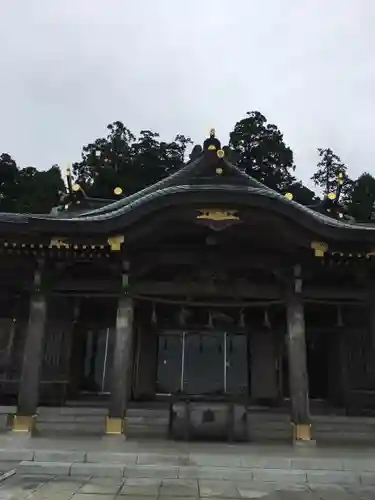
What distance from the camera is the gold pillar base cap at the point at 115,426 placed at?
366 inches

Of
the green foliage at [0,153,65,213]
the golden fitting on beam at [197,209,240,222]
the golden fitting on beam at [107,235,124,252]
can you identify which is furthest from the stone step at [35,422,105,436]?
the green foliage at [0,153,65,213]

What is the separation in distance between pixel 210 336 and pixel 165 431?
3316 millimetres

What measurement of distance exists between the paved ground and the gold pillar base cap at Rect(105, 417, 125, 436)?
8.30 feet

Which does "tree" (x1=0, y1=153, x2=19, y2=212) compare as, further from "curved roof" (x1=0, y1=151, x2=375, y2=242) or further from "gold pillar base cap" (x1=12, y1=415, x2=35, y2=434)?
"gold pillar base cap" (x1=12, y1=415, x2=35, y2=434)

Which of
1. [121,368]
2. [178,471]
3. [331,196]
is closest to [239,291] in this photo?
[121,368]

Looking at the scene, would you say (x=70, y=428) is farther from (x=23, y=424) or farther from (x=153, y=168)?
(x=153, y=168)

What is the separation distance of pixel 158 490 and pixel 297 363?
476 centimetres

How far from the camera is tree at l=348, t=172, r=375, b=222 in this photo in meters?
34.5

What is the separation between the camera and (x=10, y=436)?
916 centimetres

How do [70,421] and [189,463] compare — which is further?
[70,421]

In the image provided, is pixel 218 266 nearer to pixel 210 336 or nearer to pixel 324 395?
pixel 210 336

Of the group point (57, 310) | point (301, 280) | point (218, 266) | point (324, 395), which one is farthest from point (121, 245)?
point (324, 395)

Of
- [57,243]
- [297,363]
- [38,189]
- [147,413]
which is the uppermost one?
[38,189]

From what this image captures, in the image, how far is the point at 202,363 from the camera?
→ 1291cm
